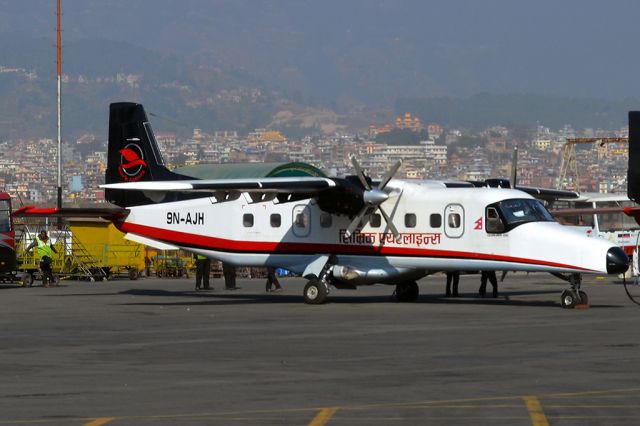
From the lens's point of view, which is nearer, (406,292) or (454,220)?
(454,220)

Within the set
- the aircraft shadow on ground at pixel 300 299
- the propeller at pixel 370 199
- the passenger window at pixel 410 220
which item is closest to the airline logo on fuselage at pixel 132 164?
the aircraft shadow on ground at pixel 300 299

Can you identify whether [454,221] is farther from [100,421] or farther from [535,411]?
[100,421]

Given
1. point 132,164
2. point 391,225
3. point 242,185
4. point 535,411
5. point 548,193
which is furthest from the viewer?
point 132,164

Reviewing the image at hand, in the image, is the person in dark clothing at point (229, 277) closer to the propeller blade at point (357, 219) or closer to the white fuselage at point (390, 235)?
the white fuselage at point (390, 235)

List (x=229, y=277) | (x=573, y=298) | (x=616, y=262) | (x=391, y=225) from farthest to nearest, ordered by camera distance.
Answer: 1. (x=229, y=277)
2. (x=391, y=225)
3. (x=573, y=298)
4. (x=616, y=262)

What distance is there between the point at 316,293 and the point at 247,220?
2873 millimetres

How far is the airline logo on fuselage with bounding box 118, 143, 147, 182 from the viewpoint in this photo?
1372 inches

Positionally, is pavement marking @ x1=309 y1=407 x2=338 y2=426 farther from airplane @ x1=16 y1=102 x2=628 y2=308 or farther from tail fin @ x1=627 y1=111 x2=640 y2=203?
airplane @ x1=16 y1=102 x2=628 y2=308

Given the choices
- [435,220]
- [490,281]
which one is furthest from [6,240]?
[435,220]

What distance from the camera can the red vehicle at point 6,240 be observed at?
4028 centimetres

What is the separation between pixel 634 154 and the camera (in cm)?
1759

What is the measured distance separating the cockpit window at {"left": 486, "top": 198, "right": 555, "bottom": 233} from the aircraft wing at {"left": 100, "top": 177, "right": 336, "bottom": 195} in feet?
12.2

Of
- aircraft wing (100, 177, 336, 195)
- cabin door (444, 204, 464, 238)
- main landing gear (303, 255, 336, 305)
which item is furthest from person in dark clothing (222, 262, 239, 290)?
cabin door (444, 204, 464, 238)

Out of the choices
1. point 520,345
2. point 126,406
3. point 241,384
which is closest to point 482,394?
point 241,384
